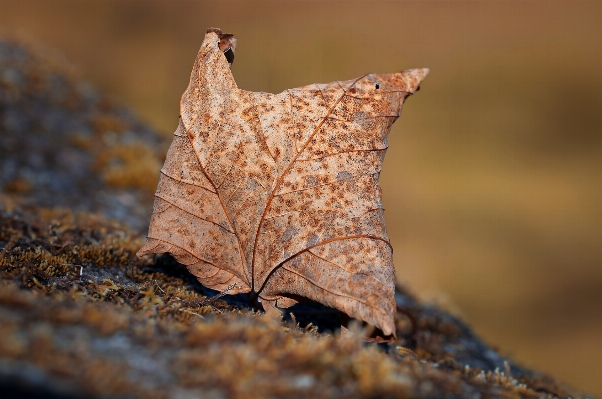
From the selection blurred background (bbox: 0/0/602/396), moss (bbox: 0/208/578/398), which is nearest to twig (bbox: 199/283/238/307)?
moss (bbox: 0/208/578/398)

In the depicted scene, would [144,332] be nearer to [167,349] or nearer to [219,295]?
[167,349]

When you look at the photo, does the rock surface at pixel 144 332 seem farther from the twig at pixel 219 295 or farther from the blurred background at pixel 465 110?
the blurred background at pixel 465 110

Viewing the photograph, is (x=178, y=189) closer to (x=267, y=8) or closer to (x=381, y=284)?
(x=381, y=284)

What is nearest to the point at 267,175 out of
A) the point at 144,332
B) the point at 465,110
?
the point at 144,332

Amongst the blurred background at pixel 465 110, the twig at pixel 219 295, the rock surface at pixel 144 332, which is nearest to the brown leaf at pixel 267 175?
the twig at pixel 219 295

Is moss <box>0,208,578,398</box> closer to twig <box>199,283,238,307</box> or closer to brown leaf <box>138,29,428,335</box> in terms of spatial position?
twig <box>199,283,238,307</box>

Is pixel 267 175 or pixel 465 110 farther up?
pixel 465 110
